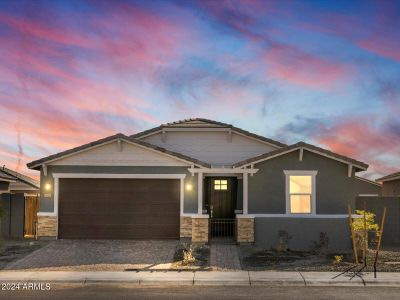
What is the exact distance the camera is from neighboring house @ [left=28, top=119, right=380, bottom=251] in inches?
828

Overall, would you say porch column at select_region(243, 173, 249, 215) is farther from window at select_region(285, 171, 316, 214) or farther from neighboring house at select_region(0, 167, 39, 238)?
neighboring house at select_region(0, 167, 39, 238)

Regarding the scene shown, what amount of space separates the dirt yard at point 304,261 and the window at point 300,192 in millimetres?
2201

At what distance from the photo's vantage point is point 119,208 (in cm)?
2228

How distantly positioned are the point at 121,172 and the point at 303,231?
824 centimetres

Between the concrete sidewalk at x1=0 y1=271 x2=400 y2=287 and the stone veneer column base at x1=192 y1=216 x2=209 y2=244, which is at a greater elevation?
the stone veneer column base at x1=192 y1=216 x2=209 y2=244

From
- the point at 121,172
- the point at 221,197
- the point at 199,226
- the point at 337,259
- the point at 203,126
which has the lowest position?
the point at 337,259

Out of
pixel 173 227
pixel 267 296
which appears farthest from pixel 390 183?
pixel 267 296

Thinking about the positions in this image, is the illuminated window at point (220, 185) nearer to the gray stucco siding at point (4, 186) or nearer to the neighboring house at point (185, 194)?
the neighboring house at point (185, 194)

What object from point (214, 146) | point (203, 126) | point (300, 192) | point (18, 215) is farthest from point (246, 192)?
point (18, 215)

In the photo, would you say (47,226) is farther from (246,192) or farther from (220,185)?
(246,192)

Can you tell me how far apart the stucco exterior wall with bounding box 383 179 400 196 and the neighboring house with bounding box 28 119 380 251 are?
10.0 meters

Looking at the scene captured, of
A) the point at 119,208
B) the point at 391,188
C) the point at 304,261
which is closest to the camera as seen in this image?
the point at 304,261

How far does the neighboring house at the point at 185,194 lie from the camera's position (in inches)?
828

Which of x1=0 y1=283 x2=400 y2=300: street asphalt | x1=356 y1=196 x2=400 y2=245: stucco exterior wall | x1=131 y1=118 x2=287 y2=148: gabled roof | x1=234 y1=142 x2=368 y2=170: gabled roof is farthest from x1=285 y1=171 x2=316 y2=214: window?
x1=0 y1=283 x2=400 y2=300: street asphalt
